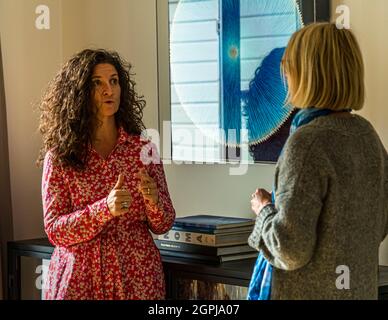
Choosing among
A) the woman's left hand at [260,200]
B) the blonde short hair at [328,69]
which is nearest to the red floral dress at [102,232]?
the woman's left hand at [260,200]

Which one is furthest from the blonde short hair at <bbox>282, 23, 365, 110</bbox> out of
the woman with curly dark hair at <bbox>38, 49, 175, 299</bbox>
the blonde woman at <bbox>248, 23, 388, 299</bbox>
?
the woman with curly dark hair at <bbox>38, 49, 175, 299</bbox>

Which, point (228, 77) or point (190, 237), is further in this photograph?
point (228, 77)

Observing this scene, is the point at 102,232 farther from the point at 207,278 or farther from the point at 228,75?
the point at 228,75

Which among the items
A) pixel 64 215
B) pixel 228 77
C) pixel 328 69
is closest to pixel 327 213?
pixel 328 69

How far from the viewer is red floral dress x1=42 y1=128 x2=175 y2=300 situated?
7.51 ft

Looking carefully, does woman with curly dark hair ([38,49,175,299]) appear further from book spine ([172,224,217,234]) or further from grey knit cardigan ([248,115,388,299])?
grey knit cardigan ([248,115,388,299])

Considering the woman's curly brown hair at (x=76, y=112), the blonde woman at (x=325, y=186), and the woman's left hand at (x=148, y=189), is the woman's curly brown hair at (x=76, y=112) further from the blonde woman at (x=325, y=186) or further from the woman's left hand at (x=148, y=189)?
the blonde woman at (x=325, y=186)

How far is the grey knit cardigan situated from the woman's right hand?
0.58 metres

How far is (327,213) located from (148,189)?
0.76 metres

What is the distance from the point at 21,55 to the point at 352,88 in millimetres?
1927

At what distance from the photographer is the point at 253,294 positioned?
181 cm

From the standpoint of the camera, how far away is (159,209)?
2307 mm
